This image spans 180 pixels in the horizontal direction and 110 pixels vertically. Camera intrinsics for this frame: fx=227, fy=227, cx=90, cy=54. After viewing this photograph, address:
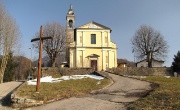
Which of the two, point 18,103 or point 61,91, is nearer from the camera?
point 18,103

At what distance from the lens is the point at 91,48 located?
1865 inches

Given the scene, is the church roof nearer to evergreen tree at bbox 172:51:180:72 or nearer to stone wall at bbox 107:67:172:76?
stone wall at bbox 107:67:172:76

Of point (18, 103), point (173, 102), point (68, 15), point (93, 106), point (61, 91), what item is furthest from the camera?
point (68, 15)

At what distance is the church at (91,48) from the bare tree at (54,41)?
238cm

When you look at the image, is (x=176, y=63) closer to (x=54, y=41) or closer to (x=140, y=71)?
(x=140, y=71)

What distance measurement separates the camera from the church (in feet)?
152

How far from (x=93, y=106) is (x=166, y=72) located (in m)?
32.8

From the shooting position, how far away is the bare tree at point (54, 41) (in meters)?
41.6

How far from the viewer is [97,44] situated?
157ft

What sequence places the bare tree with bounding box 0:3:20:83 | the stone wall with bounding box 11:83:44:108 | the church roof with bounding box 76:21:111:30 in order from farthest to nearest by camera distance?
the church roof with bounding box 76:21:111:30 → the bare tree with bounding box 0:3:20:83 → the stone wall with bounding box 11:83:44:108

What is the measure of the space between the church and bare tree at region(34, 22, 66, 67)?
2381 millimetres

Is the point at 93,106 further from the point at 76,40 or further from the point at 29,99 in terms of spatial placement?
the point at 76,40

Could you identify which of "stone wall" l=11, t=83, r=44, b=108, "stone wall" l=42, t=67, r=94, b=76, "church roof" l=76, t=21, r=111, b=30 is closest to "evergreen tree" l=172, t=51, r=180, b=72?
"church roof" l=76, t=21, r=111, b=30

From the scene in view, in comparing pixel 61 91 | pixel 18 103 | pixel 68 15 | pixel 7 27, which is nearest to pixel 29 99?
pixel 18 103
